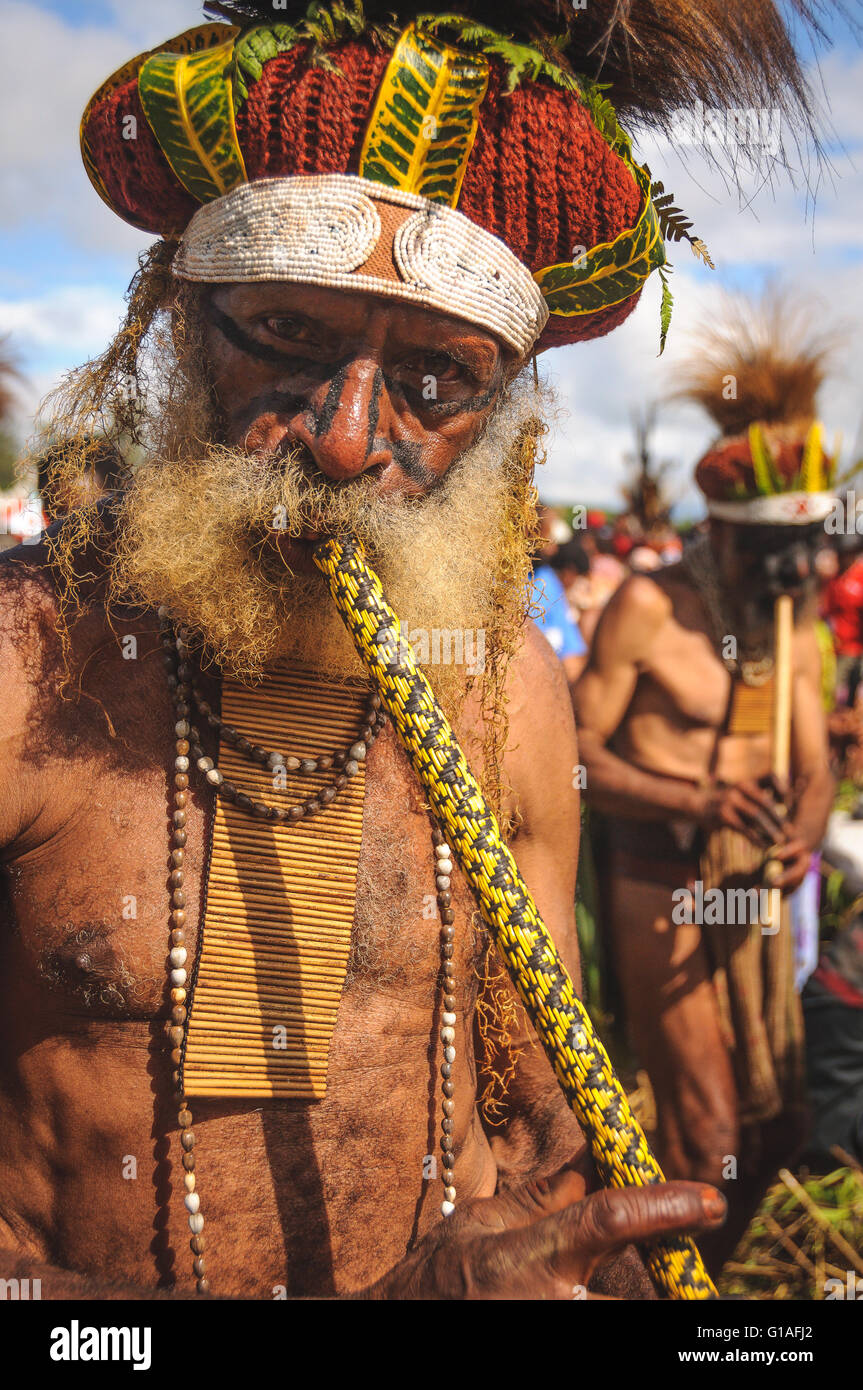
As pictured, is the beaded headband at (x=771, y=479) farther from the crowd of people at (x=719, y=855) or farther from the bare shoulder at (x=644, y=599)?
the bare shoulder at (x=644, y=599)

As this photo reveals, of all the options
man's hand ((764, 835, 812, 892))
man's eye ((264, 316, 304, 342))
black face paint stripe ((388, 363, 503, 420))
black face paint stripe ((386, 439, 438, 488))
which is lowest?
man's hand ((764, 835, 812, 892))

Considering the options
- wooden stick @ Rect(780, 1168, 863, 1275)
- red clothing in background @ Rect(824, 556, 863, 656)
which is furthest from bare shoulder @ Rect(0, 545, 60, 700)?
red clothing in background @ Rect(824, 556, 863, 656)

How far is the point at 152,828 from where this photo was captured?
6.03 feet

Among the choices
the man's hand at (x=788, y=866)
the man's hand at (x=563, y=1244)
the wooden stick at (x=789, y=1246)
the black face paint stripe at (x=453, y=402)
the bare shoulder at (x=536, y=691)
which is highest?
the black face paint stripe at (x=453, y=402)

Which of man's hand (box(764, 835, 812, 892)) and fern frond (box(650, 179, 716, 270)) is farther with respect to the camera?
man's hand (box(764, 835, 812, 892))

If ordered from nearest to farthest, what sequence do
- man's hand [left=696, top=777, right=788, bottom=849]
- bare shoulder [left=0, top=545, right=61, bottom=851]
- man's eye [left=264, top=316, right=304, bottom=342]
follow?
bare shoulder [left=0, top=545, right=61, bottom=851] → man's eye [left=264, top=316, right=304, bottom=342] → man's hand [left=696, top=777, right=788, bottom=849]

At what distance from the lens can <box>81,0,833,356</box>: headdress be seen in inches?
70.7

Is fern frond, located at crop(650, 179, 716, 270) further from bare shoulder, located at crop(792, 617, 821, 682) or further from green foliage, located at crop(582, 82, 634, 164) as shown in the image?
bare shoulder, located at crop(792, 617, 821, 682)

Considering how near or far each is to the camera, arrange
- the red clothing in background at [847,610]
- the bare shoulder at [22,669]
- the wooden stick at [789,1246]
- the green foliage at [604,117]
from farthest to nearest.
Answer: the red clothing in background at [847,610] < the wooden stick at [789,1246] < the green foliage at [604,117] < the bare shoulder at [22,669]

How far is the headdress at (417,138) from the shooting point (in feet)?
5.89

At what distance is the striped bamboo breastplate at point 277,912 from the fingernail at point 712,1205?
709mm

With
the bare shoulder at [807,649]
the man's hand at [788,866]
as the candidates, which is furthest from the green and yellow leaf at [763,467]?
the man's hand at [788,866]
